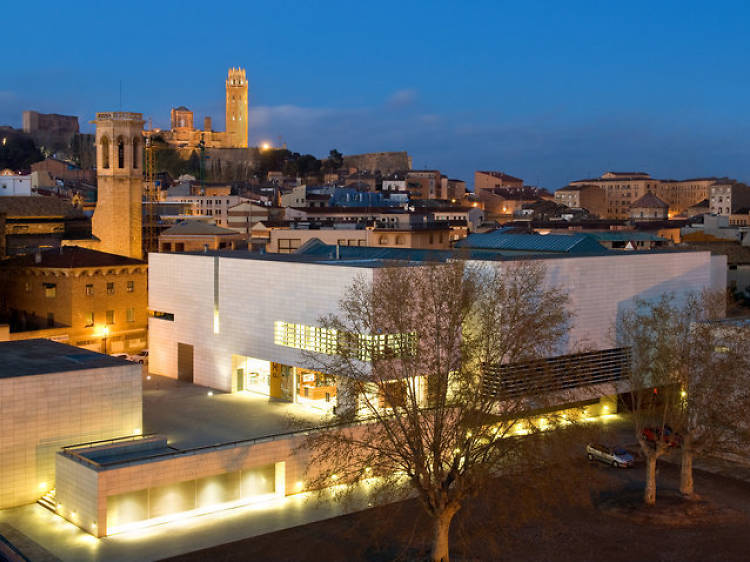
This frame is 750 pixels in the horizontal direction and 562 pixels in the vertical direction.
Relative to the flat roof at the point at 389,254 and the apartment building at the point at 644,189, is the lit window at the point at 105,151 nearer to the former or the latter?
the flat roof at the point at 389,254

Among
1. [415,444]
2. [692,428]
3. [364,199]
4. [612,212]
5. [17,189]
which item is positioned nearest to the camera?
[415,444]

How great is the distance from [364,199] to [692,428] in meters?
69.9

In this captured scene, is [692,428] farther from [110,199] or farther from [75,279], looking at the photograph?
[110,199]

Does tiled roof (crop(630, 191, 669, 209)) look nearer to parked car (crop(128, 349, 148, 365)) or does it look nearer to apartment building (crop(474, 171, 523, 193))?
apartment building (crop(474, 171, 523, 193))

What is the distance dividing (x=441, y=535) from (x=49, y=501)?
423 inches

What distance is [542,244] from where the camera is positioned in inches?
1495

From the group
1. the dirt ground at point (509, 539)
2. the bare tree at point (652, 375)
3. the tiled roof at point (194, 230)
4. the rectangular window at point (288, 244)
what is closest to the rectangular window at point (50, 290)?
the rectangular window at point (288, 244)

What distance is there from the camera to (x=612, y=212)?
432ft

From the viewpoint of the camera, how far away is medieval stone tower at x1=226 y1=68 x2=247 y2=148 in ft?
534

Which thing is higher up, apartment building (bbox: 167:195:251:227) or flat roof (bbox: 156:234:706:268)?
apartment building (bbox: 167:195:251:227)

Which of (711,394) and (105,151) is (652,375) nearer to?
(711,394)

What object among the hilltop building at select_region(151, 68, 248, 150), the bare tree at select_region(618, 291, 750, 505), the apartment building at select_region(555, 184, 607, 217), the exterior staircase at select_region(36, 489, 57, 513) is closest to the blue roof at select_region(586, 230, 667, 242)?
the bare tree at select_region(618, 291, 750, 505)

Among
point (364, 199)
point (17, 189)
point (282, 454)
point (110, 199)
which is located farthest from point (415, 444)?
point (364, 199)

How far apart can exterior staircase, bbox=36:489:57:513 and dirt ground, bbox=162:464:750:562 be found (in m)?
5.01
